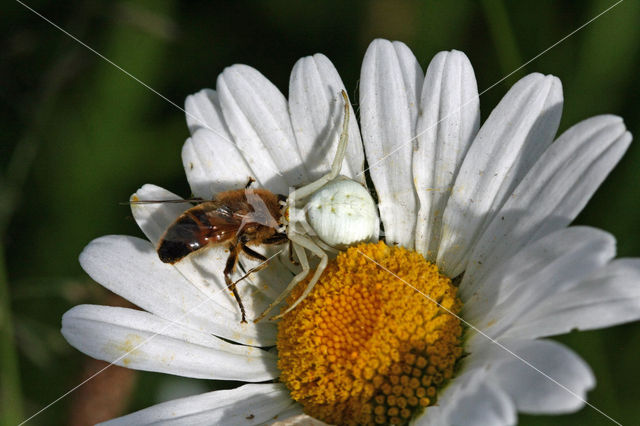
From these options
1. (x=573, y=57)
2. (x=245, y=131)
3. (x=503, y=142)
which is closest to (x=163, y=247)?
(x=245, y=131)

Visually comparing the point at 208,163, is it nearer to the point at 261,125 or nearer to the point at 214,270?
the point at 261,125

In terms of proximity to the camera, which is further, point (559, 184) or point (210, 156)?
point (210, 156)

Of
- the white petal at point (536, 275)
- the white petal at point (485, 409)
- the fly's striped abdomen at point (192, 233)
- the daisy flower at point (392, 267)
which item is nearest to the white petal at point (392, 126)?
the daisy flower at point (392, 267)

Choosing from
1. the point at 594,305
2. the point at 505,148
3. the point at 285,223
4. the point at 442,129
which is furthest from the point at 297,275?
the point at 594,305

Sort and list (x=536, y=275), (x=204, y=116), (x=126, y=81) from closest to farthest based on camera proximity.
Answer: (x=536, y=275) → (x=204, y=116) → (x=126, y=81)

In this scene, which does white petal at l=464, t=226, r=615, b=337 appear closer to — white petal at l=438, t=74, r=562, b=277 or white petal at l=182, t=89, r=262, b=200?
white petal at l=438, t=74, r=562, b=277

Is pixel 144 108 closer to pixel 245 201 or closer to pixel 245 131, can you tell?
pixel 245 131

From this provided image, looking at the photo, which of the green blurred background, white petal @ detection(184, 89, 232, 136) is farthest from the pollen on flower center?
the green blurred background

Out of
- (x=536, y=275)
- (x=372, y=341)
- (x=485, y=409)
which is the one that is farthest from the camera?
(x=372, y=341)

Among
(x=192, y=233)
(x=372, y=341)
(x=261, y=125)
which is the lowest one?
(x=372, y=341)
